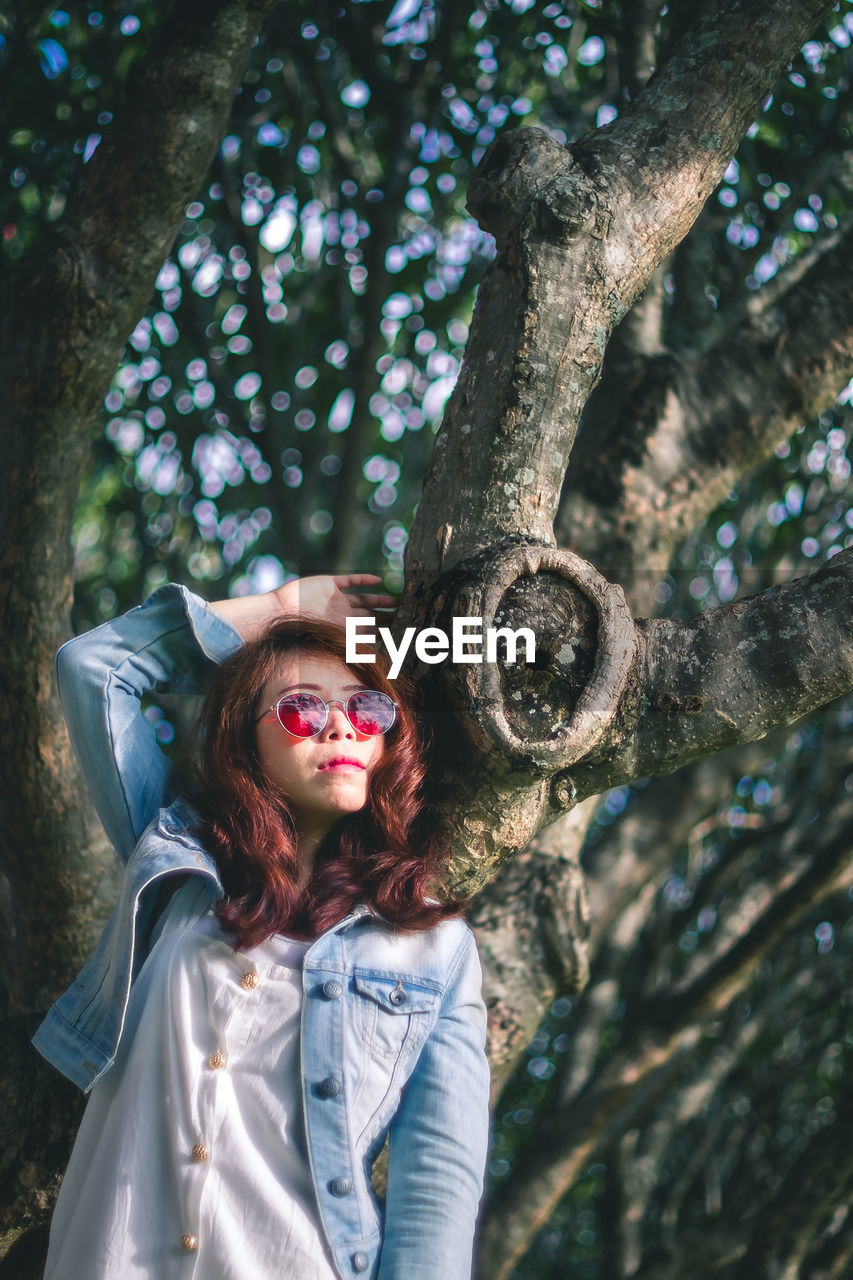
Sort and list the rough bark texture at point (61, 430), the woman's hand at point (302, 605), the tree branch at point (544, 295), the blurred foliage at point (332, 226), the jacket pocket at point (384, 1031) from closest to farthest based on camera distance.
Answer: the jacket pocket at point (384, 1031)
the tree branch at point (544, 295)
the woman's hand at point (302, 605)
the rough bark texture at point (61, 430)
the blurred foliage at point (332, 226)

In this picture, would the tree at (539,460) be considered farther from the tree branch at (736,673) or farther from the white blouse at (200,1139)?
the white blouse at (200,1139)

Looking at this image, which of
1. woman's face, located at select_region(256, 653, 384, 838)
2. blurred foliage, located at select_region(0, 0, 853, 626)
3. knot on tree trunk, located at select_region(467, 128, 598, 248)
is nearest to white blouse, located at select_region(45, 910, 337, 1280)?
woman's face, located at select_region(256, 653, 384, 838)

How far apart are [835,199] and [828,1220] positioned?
4.03 meters

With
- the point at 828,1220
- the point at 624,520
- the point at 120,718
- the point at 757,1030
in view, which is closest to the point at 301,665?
the point at 120,718

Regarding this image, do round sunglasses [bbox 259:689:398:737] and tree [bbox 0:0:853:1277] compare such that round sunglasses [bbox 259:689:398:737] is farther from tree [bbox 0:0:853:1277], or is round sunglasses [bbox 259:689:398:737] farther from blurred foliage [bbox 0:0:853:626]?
blurred foliage [bbox 0:0:853:626]

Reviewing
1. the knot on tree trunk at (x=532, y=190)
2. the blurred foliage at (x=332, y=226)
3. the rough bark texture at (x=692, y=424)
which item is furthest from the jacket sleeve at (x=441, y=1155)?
the blurred foliage at (x=332, y=226)

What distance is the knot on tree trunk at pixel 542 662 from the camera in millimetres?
1606

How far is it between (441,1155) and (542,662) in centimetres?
74

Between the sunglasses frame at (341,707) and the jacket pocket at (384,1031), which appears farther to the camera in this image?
the sunglasses frame at (341,707)

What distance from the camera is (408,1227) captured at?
1.47 metres

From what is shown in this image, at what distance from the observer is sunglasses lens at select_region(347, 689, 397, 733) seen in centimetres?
170

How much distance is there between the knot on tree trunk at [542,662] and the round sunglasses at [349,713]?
0.12 metres

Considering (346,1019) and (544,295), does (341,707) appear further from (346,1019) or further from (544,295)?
(544,295)

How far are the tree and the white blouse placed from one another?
A: 0.37 m
